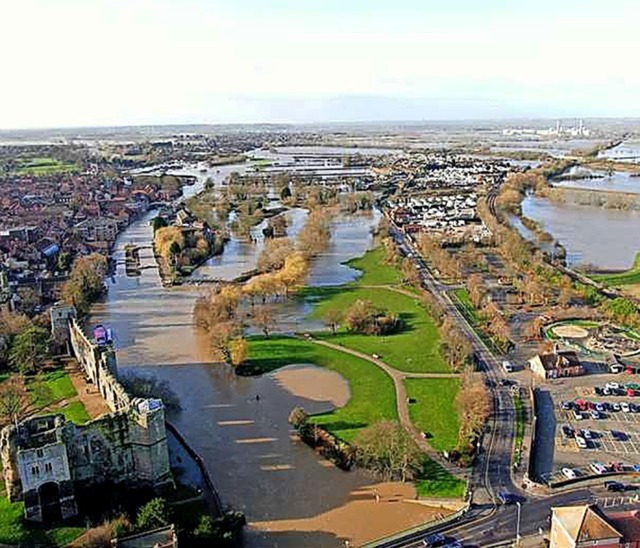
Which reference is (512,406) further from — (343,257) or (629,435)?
(343,257)

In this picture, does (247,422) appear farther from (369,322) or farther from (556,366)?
(556,366)

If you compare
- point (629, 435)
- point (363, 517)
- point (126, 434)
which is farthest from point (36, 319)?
point (629, 435)

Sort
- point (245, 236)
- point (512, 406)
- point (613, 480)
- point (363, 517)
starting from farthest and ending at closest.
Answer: point (245, 236)
point (512, 406)
point (613, 480)
point (363, 517)

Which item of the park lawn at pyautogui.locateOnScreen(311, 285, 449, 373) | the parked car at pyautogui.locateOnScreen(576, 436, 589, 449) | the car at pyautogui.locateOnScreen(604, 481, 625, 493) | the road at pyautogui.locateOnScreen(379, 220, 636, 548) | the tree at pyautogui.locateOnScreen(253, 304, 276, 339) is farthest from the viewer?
the tree at pyautogui.locateOnScreen(253, 304, 276, 339)

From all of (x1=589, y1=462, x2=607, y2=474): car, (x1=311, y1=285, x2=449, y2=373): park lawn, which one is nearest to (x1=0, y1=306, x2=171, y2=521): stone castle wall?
(x1=311, y1=285, x2=449, y2=373): park lawn

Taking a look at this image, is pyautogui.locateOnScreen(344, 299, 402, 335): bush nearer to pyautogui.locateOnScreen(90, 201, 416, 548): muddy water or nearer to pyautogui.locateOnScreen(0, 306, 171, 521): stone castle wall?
pyautogui.locateOnScreen(90, 201, 416, 548): muddy water

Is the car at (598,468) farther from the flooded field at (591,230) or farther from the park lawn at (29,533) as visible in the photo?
the flooded field at (591,230)
